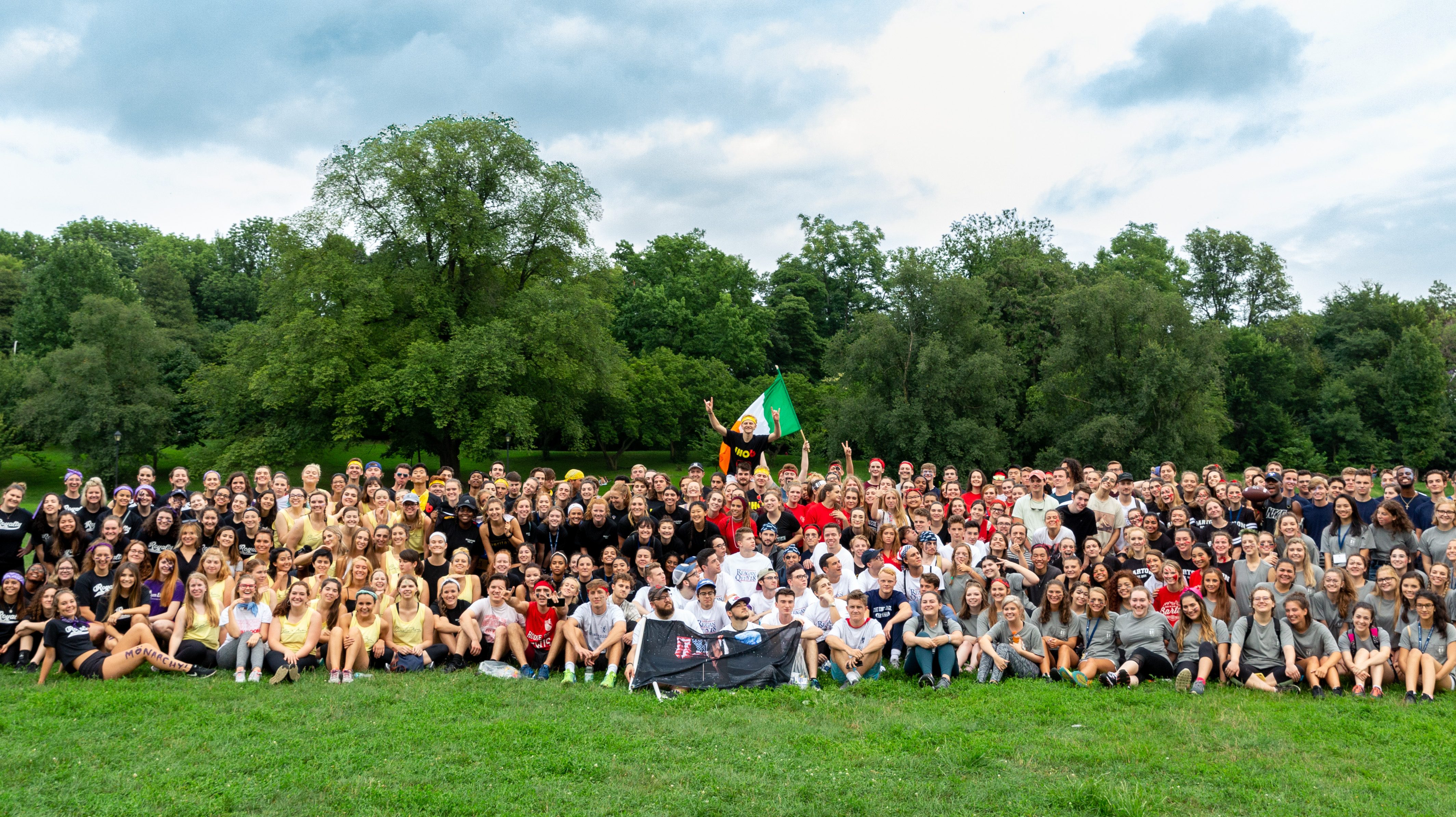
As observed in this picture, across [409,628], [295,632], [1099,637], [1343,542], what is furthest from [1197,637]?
[295,632]

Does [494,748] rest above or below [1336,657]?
below

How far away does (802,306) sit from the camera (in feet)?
180

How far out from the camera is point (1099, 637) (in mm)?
9031

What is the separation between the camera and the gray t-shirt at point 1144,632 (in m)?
8.84

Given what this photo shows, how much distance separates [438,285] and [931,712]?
26.6 metres

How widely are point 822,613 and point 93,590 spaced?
23.9 feet

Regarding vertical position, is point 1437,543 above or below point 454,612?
above

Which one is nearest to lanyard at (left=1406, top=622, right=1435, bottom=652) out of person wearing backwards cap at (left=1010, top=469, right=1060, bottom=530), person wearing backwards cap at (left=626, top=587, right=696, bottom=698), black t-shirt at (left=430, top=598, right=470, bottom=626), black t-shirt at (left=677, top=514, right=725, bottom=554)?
person wearing backwards cap at (left=1010, top=469, right=1060, bottom=530)

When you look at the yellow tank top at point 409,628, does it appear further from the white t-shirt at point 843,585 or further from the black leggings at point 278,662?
the white t-shirt at point 843,585

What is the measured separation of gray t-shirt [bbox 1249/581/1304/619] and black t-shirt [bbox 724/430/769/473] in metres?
7.95

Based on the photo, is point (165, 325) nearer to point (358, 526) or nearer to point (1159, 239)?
point (358, 526)

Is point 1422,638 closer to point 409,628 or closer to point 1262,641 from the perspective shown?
point 1262,641

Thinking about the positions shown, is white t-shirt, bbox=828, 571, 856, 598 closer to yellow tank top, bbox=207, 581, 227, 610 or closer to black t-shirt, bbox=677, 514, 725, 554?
black t-shirt, bbox=677, 514, 725, 554

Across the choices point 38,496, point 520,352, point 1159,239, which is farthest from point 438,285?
point 1159,239
